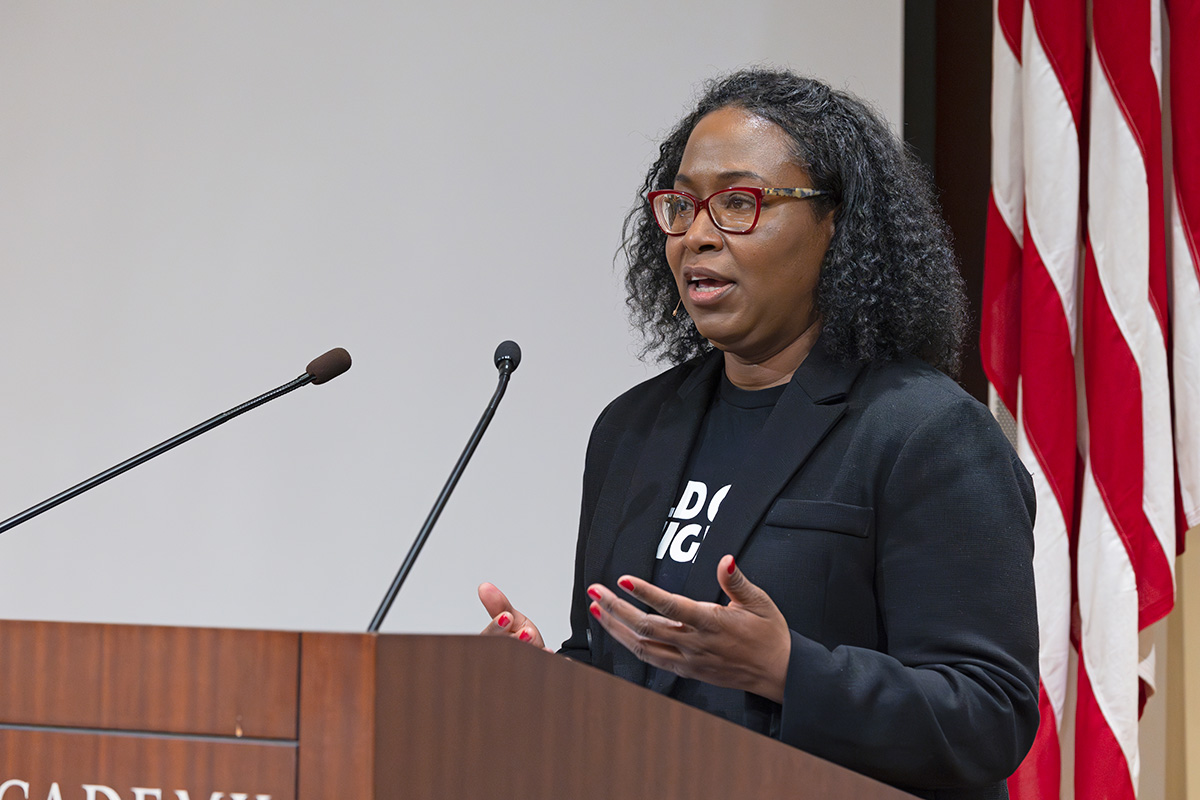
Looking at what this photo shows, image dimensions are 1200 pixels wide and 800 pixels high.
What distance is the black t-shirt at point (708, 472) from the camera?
1.38m

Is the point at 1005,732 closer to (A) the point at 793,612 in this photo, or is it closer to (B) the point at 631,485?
→ (A) the point at 793,612

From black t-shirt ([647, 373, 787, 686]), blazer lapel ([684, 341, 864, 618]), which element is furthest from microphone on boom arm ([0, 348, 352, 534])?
blazer lapel ([684, 341, 864, 618])

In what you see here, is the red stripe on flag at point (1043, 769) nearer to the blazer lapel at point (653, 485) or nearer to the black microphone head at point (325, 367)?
the blazer lapel at point (653, 485)

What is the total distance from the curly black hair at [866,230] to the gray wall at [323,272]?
128cm

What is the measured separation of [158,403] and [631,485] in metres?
1.78

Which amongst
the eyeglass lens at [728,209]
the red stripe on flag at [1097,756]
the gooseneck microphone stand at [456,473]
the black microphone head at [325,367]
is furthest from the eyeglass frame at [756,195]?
the red stripe on flag at [1097,756]

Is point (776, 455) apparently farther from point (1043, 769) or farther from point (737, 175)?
point (1043, 769)

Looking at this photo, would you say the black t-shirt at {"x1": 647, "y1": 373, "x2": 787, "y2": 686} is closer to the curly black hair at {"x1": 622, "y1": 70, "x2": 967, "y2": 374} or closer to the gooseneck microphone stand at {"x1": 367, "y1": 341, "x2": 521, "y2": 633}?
the curly black hair at {"x1": 622, "y1": 70, "x2": 967, "y2": 374}

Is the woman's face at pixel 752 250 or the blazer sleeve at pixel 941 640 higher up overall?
the woman's face at pixel 752 250

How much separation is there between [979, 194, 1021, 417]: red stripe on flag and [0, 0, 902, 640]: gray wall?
19.3 inches

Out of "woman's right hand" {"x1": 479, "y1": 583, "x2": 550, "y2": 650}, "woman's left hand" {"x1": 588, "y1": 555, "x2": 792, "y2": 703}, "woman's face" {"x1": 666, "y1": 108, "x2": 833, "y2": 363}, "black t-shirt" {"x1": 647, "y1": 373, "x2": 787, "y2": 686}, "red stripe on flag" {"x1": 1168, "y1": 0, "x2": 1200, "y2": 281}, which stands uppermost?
"red stripe on flag" {"x1": 1168, "y1": 0, "x2": 1200, "y2": 281}

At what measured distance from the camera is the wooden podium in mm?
722

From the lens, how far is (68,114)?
9.53 ft

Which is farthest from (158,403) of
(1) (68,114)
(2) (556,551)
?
(2) (556,551)
